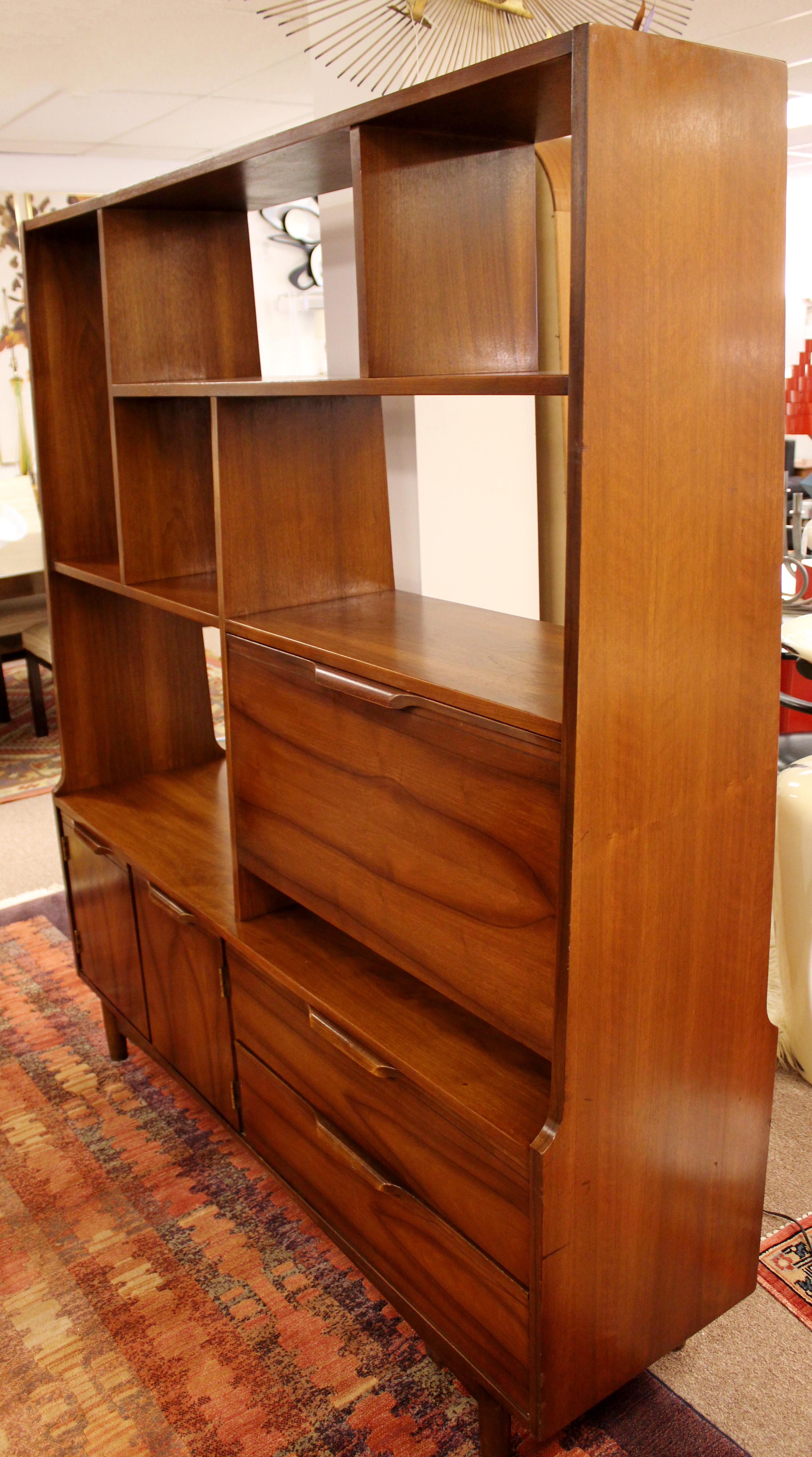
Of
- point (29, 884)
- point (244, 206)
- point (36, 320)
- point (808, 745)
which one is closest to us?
point (244, 206)

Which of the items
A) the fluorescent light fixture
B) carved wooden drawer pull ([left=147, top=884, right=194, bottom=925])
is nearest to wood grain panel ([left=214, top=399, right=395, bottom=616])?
carved wooden drawer pull ([left=147, top=884, right=194, bottom=925])

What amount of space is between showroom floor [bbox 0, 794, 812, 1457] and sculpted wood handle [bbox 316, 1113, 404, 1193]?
1.73 ft

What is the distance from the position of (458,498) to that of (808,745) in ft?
4.26

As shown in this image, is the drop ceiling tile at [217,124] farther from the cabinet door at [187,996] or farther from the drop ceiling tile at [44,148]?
the cabinet door at [187,996]

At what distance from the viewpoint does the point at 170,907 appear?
2078 millimetres

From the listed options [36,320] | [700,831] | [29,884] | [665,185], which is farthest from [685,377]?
[29,884]

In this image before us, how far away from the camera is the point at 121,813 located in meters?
2.43

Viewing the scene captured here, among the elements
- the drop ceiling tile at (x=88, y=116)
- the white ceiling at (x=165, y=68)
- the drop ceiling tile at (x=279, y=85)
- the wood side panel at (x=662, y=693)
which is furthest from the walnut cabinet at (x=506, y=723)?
the drop ceiling tile at (x=88, y=116)

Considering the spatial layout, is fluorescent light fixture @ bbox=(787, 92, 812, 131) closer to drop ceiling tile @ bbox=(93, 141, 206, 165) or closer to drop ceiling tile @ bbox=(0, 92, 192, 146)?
drop ceiling tile @ bbox=(0, 92, 192, 146)

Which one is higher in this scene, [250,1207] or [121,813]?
[121,813]

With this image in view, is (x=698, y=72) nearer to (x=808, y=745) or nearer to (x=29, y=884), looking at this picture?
(x=808, y=745)

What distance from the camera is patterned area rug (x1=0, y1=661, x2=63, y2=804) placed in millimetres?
4367

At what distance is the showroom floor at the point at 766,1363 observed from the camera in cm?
159

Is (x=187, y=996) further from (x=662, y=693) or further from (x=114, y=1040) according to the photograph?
(x=662, y=693)
